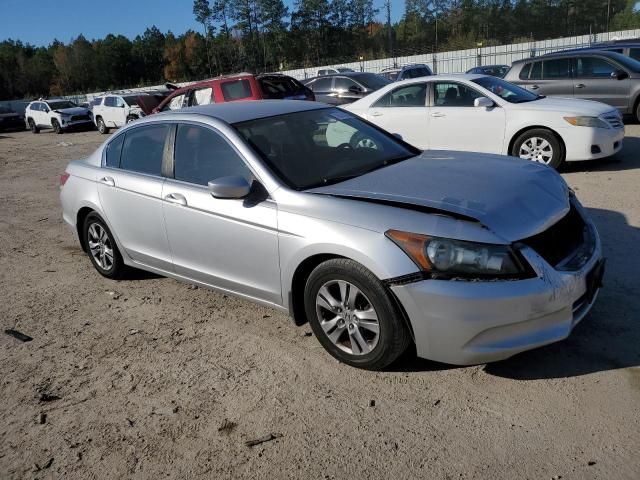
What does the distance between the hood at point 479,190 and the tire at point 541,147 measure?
415cm

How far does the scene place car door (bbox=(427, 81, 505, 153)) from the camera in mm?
8266

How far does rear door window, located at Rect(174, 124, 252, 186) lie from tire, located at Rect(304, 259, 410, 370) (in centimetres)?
97

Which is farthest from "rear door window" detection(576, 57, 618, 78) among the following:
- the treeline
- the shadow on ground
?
the treeline

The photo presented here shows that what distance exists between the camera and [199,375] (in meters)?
3.64

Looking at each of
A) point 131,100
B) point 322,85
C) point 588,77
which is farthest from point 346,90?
point 131,100

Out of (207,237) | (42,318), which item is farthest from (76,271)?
(207,237)

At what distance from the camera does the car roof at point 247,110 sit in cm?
429

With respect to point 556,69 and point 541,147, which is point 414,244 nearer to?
point 541,147

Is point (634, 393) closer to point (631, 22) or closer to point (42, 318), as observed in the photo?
point (42, 318)

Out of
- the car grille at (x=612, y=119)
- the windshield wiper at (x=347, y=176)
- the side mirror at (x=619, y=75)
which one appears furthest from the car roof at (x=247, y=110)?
the side mirror at (x=619, y=75)

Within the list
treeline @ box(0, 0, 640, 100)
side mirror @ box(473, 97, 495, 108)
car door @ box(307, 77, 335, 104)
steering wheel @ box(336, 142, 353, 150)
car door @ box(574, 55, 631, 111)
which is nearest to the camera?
steering wheel @ box(336, 142, 353, 150)

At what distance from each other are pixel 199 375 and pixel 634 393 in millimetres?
2506

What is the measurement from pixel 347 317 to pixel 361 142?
1672mm

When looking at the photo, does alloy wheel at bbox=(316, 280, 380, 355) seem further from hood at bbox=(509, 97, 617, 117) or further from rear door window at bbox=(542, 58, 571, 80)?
rear door window at bbox=(542, 58, 571, 80)
